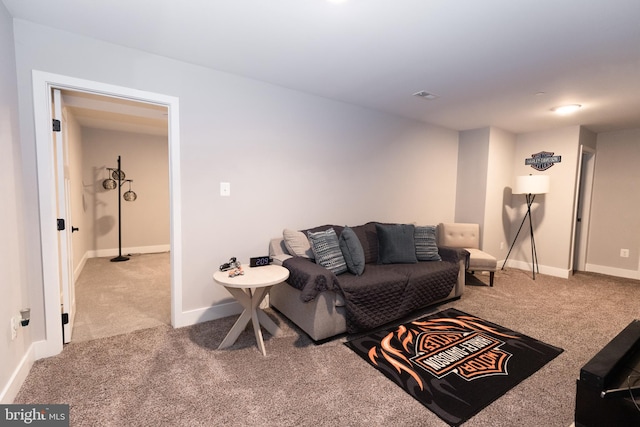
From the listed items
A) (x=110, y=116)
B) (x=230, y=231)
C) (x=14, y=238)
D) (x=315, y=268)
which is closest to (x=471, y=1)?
(x=315, y=268)

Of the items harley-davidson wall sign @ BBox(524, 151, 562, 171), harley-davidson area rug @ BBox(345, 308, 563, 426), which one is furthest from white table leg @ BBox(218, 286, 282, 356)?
harley-davidson wall sign @ BBox(524, 151, 562, 171)

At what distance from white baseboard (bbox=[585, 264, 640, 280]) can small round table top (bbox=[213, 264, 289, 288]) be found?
5353 mm

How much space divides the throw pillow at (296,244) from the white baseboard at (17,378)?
2.03 metres

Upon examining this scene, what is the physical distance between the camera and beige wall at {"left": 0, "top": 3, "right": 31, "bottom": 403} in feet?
5.77

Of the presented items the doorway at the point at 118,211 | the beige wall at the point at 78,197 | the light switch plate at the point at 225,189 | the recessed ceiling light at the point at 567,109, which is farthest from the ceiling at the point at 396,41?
the beige wall at the point at 78,197

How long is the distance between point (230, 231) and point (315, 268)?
98cm

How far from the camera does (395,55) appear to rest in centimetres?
241

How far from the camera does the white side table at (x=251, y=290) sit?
2.24 metres

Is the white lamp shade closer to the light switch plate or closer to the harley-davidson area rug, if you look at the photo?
the harley-davidson area rug

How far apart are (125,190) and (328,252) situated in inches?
191

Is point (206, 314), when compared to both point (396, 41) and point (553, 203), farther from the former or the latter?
point (553, 203)

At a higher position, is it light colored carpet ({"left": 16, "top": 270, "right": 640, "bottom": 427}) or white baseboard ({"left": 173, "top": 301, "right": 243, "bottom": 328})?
white baseboard ({"left": 173, "top": 301, "right": 243, "bottom": 328})

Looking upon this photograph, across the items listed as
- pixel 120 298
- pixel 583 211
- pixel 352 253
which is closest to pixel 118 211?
pixel 120 298

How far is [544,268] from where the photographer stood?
4844mm
